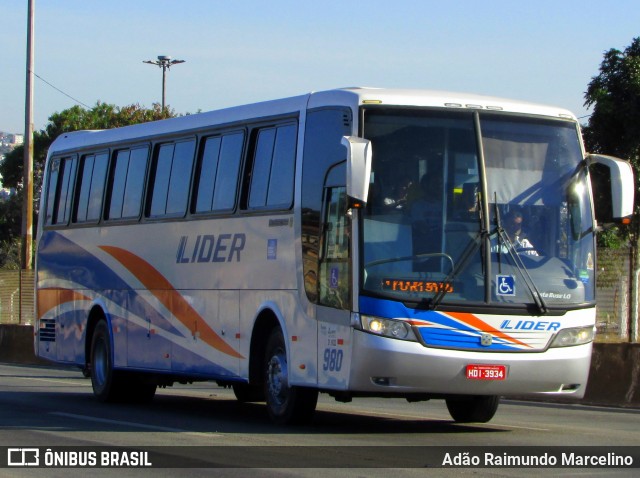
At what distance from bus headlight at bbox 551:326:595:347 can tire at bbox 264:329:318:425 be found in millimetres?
2679

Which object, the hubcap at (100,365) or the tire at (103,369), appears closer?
the tire at (103,369)

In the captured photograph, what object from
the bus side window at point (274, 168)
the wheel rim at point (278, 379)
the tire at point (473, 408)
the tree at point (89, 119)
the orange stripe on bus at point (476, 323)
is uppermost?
the tree at point (89, 119)

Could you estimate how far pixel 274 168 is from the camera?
14.5m

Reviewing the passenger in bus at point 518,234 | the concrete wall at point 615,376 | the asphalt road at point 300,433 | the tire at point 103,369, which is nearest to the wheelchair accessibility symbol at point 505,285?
the passenger in bus at point 518,234

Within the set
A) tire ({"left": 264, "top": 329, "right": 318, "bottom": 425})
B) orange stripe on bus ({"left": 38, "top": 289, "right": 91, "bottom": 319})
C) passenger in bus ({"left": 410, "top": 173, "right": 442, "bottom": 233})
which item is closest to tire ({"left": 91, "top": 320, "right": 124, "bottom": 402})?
orange stripe on bus ({"left": 38, "top": 289, "right": 91, "bottom": 319})

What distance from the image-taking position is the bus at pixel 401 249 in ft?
40.9

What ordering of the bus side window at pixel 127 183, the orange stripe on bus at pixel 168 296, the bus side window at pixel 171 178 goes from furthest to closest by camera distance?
the bus side window at pixel 127 183
the bus side window at pixel 171 178
the orange stripe on bus at pixel 168 296

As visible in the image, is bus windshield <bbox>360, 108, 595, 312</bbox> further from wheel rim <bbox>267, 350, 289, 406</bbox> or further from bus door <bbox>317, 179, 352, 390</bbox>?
wheel rim <bbox>267, 350, 289, 406</bbox>

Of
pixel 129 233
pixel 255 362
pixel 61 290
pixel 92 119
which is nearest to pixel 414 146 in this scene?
pixel 255 362

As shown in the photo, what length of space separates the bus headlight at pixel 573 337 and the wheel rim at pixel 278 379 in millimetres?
2954

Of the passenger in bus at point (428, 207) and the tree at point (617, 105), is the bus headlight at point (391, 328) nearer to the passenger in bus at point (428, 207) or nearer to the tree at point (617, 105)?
the passenger in bus at point (428, 207)

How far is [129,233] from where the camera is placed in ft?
59.5

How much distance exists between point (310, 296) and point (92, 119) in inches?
2191

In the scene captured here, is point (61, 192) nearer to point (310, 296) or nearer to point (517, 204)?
point (310, 296)
